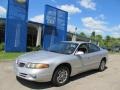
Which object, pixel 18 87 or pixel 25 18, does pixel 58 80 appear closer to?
pixel 18 87

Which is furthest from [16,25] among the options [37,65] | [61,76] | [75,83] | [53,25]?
[37,65]

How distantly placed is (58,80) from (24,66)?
4.14 ft

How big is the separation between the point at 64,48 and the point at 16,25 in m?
12.7

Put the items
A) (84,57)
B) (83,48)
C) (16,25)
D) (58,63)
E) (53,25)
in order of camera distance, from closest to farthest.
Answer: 1. (58,63)
2. (84,57)
3. (83,48)
4. (16,25)
5. (53,25)

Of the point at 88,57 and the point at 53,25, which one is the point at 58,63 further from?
the point at 53,25

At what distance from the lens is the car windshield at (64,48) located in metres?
8.76

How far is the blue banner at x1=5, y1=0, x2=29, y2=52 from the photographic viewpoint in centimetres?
2030

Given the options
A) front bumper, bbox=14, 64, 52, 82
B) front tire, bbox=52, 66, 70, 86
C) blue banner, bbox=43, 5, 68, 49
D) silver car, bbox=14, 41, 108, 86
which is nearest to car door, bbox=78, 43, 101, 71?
silver car, bbox=14, 41, 108, 86

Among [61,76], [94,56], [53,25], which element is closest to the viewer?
[61,76]

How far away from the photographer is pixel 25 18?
854 inches

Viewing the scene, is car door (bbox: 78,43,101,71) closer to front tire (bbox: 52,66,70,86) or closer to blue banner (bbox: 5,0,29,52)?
front tire (bbox: 52,66,70,86)

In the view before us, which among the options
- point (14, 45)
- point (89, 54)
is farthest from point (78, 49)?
point (14, 45)

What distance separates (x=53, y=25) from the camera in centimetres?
2539

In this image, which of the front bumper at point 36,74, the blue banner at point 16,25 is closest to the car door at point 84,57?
the front bumper at point 36,74
